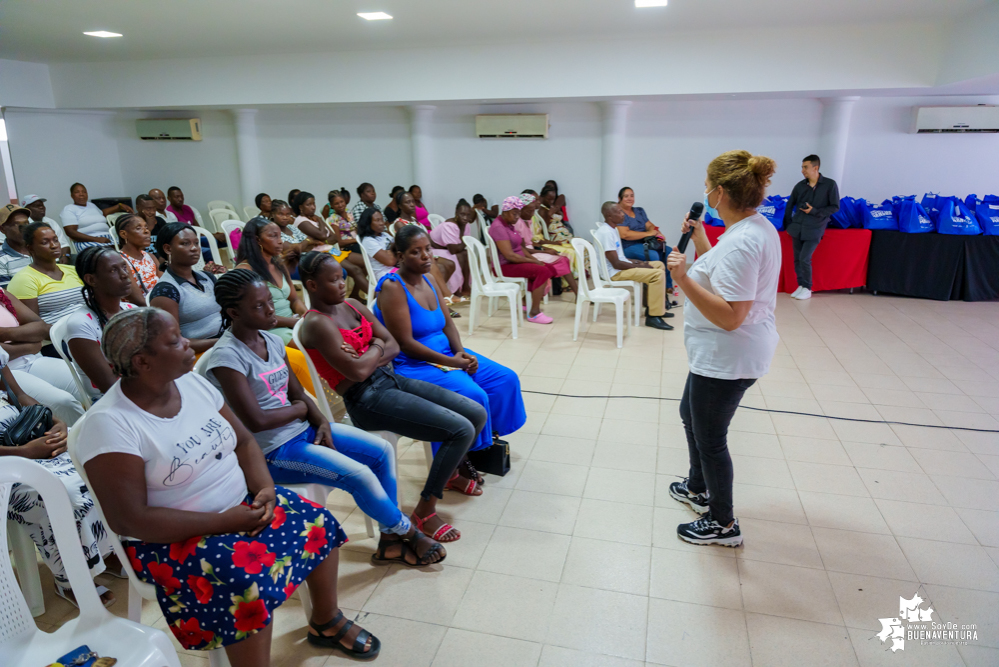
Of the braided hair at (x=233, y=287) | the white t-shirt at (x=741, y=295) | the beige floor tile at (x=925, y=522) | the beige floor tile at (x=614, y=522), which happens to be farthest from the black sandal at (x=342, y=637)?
the beige floor tile at (x=925, y=522)

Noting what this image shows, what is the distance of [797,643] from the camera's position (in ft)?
6.09

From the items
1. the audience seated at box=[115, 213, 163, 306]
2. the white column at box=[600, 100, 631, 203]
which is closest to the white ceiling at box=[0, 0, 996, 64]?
the white column at box=[600, 100, 631, 203]

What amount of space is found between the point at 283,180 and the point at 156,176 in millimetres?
2154

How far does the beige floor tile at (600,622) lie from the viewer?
6.07 feet

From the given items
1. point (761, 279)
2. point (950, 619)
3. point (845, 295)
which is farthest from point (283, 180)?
point (950, 619)

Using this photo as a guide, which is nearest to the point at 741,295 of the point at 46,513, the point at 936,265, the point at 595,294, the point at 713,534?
the point at 713,534

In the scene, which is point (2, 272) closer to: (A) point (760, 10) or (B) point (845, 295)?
(A) point (760, 10)

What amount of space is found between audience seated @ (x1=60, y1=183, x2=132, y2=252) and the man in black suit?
713 cm

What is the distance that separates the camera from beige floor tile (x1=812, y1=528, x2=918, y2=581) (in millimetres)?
2173

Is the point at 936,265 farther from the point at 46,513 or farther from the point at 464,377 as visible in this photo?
the point at 46,513

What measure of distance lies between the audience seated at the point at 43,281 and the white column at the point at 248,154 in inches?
254

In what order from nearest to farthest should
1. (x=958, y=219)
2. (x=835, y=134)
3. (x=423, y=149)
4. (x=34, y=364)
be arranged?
(x=34, y=364)
(x=958, y=219)
(x=835, y=134)
(x=423, y=149)

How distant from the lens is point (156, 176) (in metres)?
9.48

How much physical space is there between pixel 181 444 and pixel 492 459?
59.5 inches
